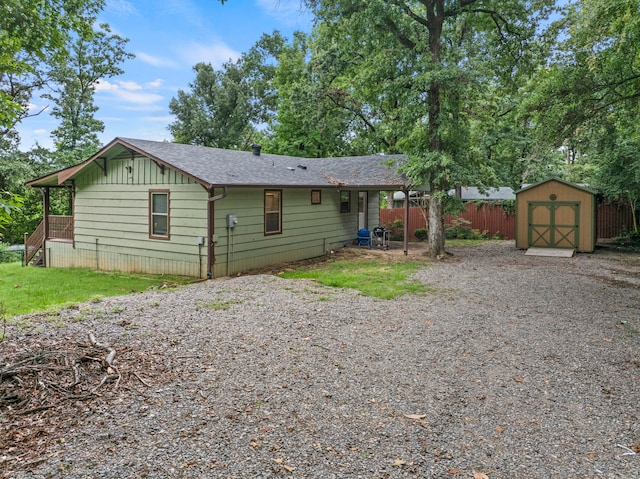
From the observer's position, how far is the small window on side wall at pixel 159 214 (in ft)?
36.7

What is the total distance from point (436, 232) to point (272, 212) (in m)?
5.13

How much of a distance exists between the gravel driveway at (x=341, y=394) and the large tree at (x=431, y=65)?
643cm

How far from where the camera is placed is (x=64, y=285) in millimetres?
10180

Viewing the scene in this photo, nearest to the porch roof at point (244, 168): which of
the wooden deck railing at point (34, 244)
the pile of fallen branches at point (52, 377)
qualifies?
the wooden deck railing at point (34, 244)

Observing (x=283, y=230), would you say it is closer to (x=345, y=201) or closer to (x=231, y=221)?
(x=231, y=221)

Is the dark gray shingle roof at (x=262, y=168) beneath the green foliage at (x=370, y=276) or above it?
above

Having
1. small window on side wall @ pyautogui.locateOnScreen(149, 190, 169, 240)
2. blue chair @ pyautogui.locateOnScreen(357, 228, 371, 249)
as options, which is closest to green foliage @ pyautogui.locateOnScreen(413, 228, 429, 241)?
blue chair @ pyautogui.locateOnScreen(357, 228, 371, 249)

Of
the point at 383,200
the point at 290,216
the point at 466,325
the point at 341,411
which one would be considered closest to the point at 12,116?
the point at 341,411

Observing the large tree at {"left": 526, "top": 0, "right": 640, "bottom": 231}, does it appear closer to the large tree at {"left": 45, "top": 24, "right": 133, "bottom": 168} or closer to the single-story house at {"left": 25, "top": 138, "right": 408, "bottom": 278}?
the single-story house at {"left": 25, "top": 138, "right": 408, "bottom": 278}

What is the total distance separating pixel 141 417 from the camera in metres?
3.37

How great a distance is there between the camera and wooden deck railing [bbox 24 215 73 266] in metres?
14.0

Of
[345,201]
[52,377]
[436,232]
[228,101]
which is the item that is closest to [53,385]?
[52,377]

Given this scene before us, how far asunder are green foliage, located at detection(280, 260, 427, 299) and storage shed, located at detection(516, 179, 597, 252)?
5569 millimetres

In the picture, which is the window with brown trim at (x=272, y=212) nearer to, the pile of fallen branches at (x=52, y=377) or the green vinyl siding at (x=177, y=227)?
the green vinyl siding at (x=177, y=227)
